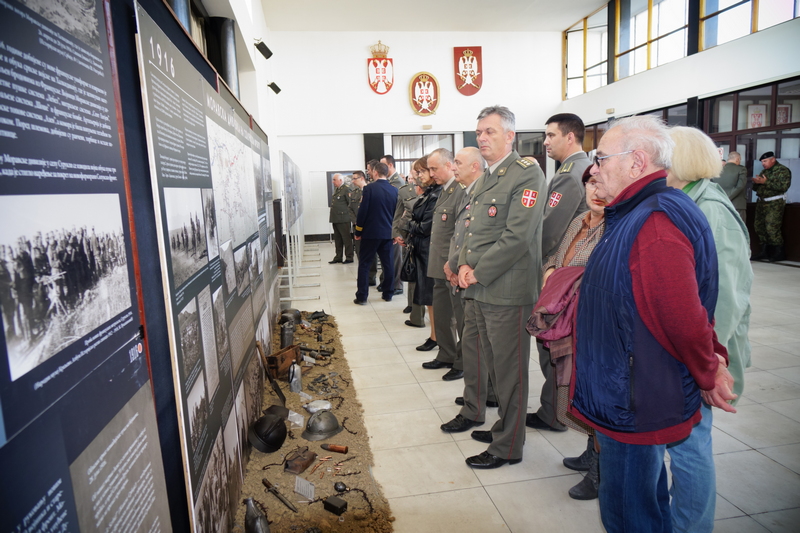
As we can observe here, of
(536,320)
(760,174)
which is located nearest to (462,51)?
(760,174)

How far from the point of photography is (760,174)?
26.6 ft

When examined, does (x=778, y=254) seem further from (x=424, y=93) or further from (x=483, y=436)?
(x=424, y=93)

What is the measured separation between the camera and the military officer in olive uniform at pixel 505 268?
233 centimetres

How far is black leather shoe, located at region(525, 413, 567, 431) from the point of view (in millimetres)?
2811

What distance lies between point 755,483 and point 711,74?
9.32m

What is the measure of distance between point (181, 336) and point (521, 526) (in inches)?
64.3

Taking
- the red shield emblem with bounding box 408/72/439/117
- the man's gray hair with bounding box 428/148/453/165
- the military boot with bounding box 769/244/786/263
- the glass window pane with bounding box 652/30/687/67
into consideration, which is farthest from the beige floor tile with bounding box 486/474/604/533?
the red shield emblem with bounding box 408/72/439/117

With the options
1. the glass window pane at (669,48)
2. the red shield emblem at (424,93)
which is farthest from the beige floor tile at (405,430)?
the red shield emblem at (424,93)

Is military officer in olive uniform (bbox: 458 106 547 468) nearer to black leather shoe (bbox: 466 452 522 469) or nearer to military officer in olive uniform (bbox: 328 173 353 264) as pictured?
black leather shoe (bbox: 466 452 522 469)

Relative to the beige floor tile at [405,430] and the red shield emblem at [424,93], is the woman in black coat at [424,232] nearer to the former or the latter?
the beige floor tile at [405,430]

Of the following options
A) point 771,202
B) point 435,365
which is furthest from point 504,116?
point 771,202

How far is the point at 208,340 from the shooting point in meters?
1.73

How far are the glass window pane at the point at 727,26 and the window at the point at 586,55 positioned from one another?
3580 millimetres

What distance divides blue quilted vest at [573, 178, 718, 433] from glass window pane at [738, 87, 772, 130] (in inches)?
354
